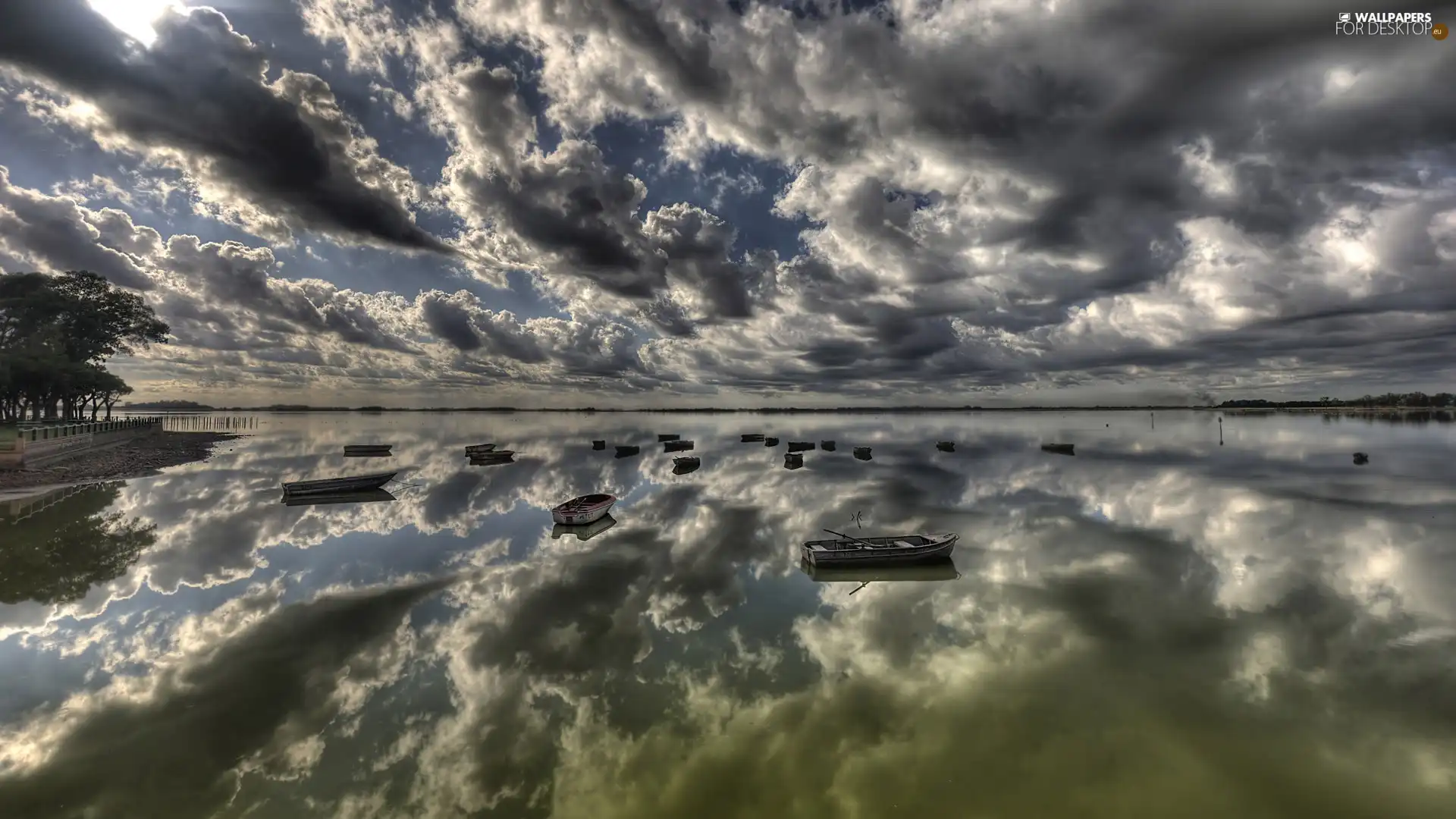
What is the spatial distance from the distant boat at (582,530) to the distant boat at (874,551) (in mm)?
13340

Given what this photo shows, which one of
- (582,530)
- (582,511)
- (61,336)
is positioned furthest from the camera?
(61,336)

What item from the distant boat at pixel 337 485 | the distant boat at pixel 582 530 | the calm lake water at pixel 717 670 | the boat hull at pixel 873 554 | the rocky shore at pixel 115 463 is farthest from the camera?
the rocky shore at pixel 115 463

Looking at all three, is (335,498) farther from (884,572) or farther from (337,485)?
(884,572)

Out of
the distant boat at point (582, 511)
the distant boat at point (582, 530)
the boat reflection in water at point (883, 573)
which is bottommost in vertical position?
the boat reflection in water at point (883, 573)

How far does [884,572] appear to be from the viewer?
2442cm

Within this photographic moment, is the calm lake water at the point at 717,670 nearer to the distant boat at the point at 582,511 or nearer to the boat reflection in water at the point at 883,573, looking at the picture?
the boat reflection in water at the point at 883,573

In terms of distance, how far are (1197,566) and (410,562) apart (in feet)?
123

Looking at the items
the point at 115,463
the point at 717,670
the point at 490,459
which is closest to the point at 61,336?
the point at 115,463

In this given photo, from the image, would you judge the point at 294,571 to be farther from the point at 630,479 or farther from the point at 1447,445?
the point at 1447,445

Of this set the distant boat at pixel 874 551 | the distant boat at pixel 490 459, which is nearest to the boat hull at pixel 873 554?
the distant boat at pixel 874 551

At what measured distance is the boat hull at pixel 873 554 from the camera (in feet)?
79.4

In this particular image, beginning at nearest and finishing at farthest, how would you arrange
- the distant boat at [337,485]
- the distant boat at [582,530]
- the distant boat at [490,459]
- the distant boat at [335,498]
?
the distant boat at [582,530] < the distant boat at [335,498] < the distant boat at [337,485] < the distant boat at [490,459]

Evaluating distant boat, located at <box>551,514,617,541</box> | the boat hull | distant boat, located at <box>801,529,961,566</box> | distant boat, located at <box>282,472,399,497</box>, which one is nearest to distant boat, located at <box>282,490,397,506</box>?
distant boat, located at <box>282,472,399,497</box>

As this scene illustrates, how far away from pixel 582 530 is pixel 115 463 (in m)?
65.4
